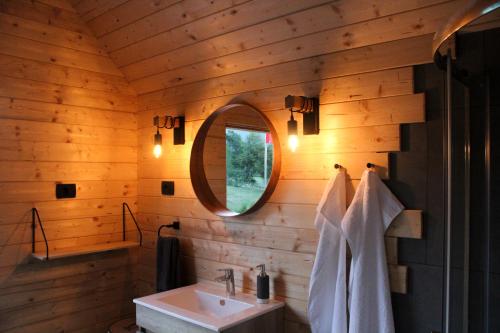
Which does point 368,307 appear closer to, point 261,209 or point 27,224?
point 261,209

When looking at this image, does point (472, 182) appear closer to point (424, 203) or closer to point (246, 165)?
point (424, 203)

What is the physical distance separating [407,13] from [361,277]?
114 cm

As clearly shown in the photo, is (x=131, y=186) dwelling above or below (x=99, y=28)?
below

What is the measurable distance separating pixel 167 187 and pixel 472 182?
6.99ft

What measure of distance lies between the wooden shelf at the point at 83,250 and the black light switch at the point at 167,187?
0.44 metres

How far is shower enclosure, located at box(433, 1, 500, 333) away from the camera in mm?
1409

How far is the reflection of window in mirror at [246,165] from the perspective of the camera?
8.16 ft

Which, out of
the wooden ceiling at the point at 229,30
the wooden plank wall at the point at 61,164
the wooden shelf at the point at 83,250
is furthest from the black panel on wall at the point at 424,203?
the wooden plank wall at the point at 61,164

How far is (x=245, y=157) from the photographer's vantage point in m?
2.62

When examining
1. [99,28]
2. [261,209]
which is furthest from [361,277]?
[99,28]

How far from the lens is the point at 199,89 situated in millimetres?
2906

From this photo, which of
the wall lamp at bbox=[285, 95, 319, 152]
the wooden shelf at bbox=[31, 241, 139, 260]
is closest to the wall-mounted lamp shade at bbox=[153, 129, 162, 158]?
the wooden shelf at bbox=[31, 241, 139, 260]

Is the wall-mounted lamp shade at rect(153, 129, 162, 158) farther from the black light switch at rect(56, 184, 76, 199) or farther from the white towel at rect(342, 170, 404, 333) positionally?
the white towel at rect(342, 170, 404, 333)

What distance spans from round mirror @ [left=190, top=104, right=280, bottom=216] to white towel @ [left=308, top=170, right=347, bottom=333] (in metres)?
0.41
